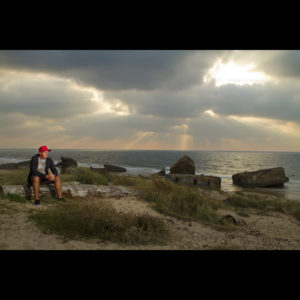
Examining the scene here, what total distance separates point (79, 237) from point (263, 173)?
2111 centimetres

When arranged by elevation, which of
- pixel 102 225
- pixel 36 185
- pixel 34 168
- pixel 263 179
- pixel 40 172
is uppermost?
pixel 34 168

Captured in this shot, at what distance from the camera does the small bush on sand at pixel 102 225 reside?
3.43 metres

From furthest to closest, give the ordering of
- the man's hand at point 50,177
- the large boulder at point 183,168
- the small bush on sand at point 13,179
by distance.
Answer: the large boulder at point 183,168
the small bush on sand at point 13,179
the man's hand at point 50,177

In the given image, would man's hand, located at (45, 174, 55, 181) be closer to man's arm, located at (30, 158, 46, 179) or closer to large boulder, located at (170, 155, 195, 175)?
man's arm, located at (30, 158, 46, 179)

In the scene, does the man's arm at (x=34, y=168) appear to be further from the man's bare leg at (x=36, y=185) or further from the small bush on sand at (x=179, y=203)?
the small bush on sand at (x=179, y=203)

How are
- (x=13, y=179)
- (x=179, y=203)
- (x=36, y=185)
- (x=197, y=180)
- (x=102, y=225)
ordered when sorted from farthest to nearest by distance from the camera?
(x=197, y=180) < (x=13, y=179) < (x=179, y=203) < (x=36, y=185) < (x=102, y=225)

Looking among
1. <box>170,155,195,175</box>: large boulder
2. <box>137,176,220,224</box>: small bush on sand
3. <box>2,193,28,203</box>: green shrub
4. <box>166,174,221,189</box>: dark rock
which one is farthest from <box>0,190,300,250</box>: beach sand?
<box>170,155,195,175</box>: large boulder

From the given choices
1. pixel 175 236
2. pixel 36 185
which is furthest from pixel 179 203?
pixel 36 185

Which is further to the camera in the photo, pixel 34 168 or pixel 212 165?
pixel 212 165

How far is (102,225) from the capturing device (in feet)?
11.8

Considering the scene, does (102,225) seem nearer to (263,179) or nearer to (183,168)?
(183,168)

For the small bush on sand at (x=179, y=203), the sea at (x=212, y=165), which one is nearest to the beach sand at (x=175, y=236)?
Answer: the small bush on sand at (x=179, y=203)

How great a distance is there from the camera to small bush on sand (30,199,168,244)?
3428mm

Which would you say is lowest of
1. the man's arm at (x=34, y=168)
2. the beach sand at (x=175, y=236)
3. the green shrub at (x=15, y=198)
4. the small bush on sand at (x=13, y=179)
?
the beach sand at (x=175, y=236)
